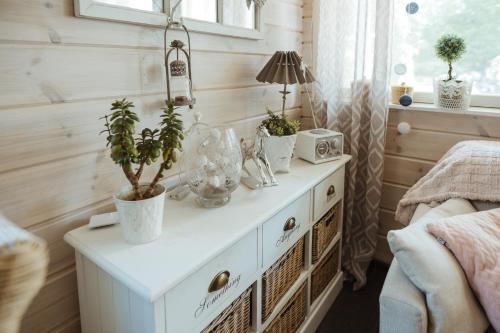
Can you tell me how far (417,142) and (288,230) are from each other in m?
1.04

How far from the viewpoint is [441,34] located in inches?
75.7

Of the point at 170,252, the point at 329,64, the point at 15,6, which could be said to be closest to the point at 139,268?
the point at 170,252

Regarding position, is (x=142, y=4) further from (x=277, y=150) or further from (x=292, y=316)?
(x=292, y=316)

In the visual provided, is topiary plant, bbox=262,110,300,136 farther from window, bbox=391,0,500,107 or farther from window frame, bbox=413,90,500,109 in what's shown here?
window frame, bbox=413,90,500,109

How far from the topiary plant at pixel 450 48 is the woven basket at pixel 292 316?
4.25 ft

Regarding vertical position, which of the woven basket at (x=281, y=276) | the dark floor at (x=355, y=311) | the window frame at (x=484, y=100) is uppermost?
the window frame at (x=484, y=100)

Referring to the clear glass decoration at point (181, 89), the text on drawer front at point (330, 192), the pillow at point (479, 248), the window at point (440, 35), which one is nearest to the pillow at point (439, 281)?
the pillow at point (479, 248)

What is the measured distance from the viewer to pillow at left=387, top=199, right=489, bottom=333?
36.7 inches

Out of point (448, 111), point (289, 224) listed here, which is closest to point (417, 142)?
point (448, 111)

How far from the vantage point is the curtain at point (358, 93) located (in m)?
1.86

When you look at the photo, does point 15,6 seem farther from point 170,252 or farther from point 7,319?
point 7,319

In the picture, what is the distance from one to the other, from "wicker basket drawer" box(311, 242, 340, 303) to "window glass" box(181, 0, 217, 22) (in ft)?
3.87

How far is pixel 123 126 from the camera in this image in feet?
2.89

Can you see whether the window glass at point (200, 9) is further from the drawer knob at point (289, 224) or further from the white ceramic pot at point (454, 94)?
the white ceramic pot at point (454, 94)
